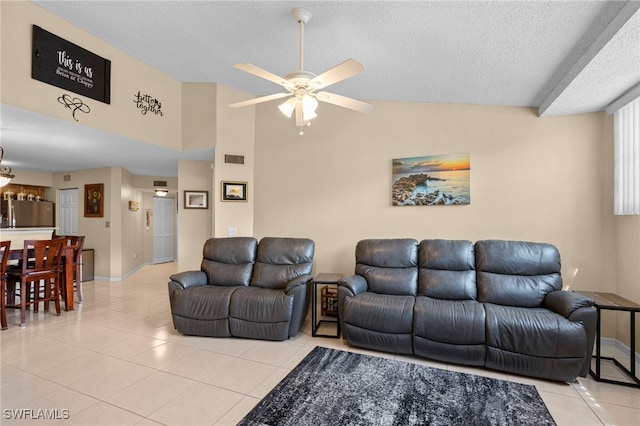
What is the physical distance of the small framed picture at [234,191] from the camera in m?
4.43

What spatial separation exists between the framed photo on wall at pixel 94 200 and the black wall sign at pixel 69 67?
365 cm

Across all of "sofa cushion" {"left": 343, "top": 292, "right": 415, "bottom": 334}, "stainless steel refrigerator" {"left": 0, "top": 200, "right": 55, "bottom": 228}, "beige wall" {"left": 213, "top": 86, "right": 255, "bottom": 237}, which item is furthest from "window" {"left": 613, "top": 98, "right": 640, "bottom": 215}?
"stainless steel refrigerator" {"left": 0, "top": 200, "right": 55, "bottom": 228}

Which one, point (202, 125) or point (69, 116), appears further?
point (202, 125)

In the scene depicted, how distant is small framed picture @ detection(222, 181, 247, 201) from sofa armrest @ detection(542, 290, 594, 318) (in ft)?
12.5

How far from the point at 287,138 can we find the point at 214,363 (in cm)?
303

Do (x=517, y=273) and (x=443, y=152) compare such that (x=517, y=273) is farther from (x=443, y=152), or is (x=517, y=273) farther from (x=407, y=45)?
(x=407, y=45)

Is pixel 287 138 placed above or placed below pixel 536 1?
below

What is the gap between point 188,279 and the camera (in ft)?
11.9

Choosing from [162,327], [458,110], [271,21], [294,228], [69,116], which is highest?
[271,21]

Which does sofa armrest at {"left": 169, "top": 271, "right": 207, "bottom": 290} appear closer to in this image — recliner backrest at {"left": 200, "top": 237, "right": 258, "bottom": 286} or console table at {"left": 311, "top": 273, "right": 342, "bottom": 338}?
recliner backrest at {"left": 200, "top": 237, "right": 258, "bottom": 286}

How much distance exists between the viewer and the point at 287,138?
14.6 ft

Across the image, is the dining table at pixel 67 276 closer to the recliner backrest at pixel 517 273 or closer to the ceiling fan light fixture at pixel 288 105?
the ceiling fan light fixture at pixel 288 105

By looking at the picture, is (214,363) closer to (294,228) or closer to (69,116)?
(294,228)

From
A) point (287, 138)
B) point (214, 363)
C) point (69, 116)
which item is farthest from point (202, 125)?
point (214, 363)
